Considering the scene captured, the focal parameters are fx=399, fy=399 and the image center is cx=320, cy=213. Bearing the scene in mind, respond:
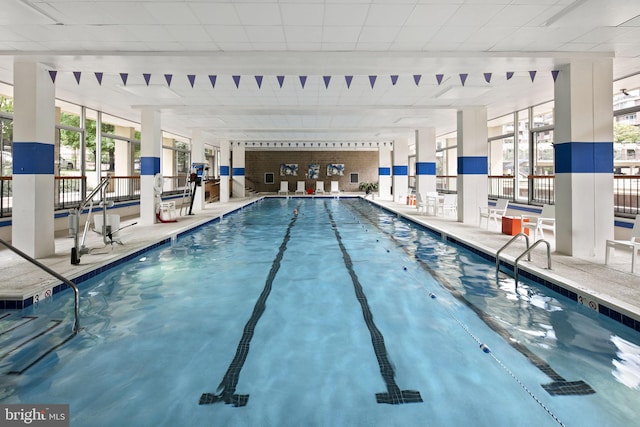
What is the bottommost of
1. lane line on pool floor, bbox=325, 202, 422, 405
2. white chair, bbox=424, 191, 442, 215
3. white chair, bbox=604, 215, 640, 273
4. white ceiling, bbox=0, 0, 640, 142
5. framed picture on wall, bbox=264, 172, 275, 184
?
lane line on pool floor, bbox=325, 202, 422, 405

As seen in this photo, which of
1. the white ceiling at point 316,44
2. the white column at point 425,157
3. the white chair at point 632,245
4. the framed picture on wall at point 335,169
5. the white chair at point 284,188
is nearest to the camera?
the white ceiling at point 316,44

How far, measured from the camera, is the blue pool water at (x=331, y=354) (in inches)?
89.7

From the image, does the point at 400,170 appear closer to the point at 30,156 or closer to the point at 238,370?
the point at 30,156

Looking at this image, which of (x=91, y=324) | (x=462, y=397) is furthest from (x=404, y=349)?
(x=91, y=324)

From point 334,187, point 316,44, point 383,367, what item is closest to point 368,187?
point 334,187

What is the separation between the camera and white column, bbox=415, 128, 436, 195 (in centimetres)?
1359

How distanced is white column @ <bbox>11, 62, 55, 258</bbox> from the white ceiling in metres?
0.31

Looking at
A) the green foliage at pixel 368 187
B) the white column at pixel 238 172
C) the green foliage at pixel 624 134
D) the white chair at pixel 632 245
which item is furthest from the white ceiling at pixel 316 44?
the green foliage at pixel 368 187

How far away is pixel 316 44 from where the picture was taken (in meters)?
5.16

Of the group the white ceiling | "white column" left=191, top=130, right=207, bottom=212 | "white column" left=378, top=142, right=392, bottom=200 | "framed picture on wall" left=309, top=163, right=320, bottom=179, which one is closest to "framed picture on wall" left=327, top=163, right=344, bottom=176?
"framed picture on wall" left=309, top=163, right=320, bottom=179

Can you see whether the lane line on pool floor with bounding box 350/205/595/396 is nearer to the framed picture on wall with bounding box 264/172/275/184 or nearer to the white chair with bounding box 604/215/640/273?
the white chair with bounding box 604/215/640/273

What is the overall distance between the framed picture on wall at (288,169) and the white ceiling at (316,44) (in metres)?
16.5

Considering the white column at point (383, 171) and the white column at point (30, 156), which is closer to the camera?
the white column at point (30, 156)

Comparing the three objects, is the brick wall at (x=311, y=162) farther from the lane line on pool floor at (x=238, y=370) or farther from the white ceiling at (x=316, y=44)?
the lane line on pool floor at (x=238, y=370)
